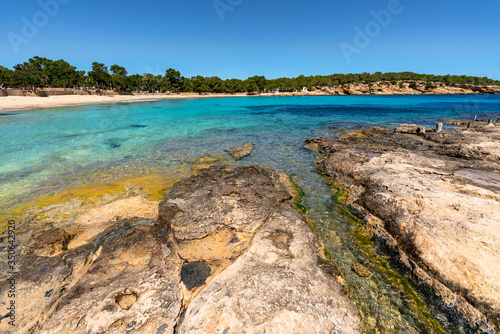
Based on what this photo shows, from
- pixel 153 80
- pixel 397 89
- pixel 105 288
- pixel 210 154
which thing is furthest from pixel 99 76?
pixel 397 89

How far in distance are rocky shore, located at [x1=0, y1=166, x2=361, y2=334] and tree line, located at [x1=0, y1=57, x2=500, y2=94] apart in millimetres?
84697

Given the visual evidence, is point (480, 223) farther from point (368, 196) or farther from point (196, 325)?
point (196, 325)

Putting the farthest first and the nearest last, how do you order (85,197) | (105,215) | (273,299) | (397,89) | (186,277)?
1. (397,89)
2. (85,197)
3. (105,215)
4. (186,277)
5. (273,299)

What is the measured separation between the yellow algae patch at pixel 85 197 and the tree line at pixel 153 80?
79512mm

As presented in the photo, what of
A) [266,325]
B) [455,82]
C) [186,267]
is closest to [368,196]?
[266,325]

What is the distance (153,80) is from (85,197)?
4623 inches

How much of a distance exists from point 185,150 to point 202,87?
372 feet

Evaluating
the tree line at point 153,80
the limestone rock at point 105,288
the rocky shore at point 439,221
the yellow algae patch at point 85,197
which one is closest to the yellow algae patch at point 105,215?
the yellow algae patch at point 85,197

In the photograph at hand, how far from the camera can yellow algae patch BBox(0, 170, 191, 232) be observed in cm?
712

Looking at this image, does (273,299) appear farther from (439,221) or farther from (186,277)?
(439,221)

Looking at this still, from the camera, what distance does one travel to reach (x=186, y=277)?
425 cm

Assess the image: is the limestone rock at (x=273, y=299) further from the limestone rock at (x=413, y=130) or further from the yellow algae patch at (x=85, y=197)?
the limestone rock at (x=413, y=130)

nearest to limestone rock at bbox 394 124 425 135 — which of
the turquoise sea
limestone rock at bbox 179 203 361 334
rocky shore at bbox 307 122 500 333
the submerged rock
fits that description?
the turquoise sea

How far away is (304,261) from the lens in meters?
4.50
